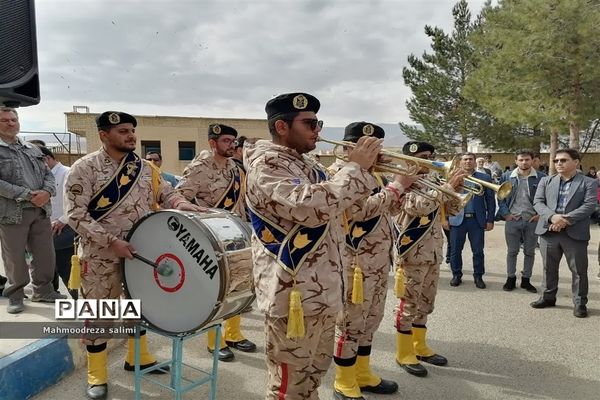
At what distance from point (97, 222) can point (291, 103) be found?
75.6 inches

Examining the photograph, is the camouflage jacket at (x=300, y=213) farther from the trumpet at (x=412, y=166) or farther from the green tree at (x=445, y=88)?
the green tree at (x=445, y=88)

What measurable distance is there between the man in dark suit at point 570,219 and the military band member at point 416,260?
2.25 metres

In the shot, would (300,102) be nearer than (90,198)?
Yes

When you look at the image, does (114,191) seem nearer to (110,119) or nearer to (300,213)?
(110,119)

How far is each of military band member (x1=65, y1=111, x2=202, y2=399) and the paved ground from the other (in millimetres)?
440

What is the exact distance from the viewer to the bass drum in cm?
291

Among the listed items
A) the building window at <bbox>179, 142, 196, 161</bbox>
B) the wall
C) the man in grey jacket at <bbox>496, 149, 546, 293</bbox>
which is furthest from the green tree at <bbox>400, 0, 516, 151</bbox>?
the man in grey jacket at <bbox>496, 149, 546, 293</bbox>

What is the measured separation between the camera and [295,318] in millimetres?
2393

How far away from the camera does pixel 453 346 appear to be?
475cm

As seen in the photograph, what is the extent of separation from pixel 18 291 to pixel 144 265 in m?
2.38

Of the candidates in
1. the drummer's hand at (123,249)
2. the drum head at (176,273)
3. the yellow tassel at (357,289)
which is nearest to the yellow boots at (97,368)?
the drum head at (176,273)

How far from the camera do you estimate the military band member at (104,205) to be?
3467 millimetres

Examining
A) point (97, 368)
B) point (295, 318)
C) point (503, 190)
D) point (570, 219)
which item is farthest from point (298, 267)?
point (570, 219)

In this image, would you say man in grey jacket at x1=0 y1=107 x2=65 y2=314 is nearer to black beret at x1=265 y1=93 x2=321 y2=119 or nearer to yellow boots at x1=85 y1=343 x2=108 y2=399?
yellow boots at x1=85 y1=343 x2=108 y2=399
